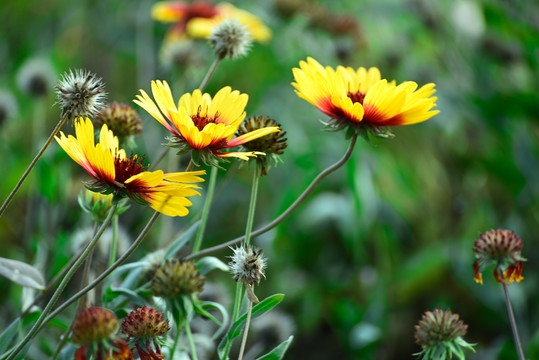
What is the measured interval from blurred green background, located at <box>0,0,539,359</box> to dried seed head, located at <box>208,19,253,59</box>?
36 centimetres

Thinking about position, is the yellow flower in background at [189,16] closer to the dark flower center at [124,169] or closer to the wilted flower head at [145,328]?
the dark flower center at [124,169]

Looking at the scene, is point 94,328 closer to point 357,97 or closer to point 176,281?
point 176,281

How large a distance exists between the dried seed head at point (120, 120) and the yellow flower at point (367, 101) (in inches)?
7.7

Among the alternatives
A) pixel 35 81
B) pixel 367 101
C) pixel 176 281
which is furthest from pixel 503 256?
pixel 35 81

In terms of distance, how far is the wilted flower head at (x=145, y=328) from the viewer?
460 mm

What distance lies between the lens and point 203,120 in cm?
56

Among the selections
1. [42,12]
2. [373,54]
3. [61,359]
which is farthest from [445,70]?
[61,359]

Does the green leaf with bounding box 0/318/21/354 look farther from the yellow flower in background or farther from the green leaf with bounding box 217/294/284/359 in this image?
the yellow flower in background

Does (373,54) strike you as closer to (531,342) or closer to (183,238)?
(531,342)

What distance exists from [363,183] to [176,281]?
3.18 ft

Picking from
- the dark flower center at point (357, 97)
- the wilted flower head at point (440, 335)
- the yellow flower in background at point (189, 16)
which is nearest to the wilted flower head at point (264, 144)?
the dark flower center at point (357, 97)

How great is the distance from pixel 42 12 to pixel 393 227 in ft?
5.28

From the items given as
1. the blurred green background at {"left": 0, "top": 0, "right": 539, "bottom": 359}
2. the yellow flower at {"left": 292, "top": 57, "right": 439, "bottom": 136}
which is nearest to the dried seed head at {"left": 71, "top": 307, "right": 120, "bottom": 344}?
the yellow flower at {"left": 292, "top": 57, "right": 439, "bottom": 136}

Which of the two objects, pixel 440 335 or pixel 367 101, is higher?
pixel 367 101
